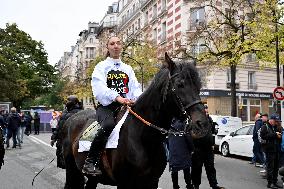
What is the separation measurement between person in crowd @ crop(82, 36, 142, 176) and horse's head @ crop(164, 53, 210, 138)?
27.4 inches

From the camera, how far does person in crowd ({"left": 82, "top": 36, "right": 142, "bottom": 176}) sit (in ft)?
17.2

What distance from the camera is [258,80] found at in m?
45.1

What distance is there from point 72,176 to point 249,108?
130 feet

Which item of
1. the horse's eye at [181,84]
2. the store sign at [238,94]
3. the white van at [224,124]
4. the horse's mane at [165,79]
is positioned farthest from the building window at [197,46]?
the horse's eye at [181,84]

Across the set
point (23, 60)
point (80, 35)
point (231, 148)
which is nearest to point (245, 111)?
point (231, 148)

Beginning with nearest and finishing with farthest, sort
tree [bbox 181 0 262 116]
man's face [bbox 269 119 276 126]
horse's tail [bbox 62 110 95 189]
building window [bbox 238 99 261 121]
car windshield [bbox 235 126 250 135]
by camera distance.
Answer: horse's tail [bbox 62 110 95 189], man's face [bbox 269 119 276 126], car windshield [bbox 235 126 250 135], tree [bbox 181 0 262 116], building window [bbox 238 99 261 121]

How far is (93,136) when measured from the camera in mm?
5484

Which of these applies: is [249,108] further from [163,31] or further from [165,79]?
[165,79]

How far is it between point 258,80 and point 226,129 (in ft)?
76.0

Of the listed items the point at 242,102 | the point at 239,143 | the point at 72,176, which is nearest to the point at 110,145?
the point at 72,176

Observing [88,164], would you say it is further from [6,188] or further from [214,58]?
[214,58]

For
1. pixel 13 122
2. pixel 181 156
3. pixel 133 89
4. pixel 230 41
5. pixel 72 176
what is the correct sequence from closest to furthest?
pixel 133 89 < pixel 72 176 < pixel 181 156 < pixel 13 122 < pixel 230 41

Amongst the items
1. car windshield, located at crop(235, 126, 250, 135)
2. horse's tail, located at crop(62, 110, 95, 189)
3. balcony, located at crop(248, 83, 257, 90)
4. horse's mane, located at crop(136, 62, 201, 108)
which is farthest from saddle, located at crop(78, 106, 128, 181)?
balcony, located at crop(248, 83, 257, 90)

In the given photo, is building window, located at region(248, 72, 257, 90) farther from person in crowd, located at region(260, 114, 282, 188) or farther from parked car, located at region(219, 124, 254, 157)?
person in crowd, located at region(260, 114, 282, 188)
